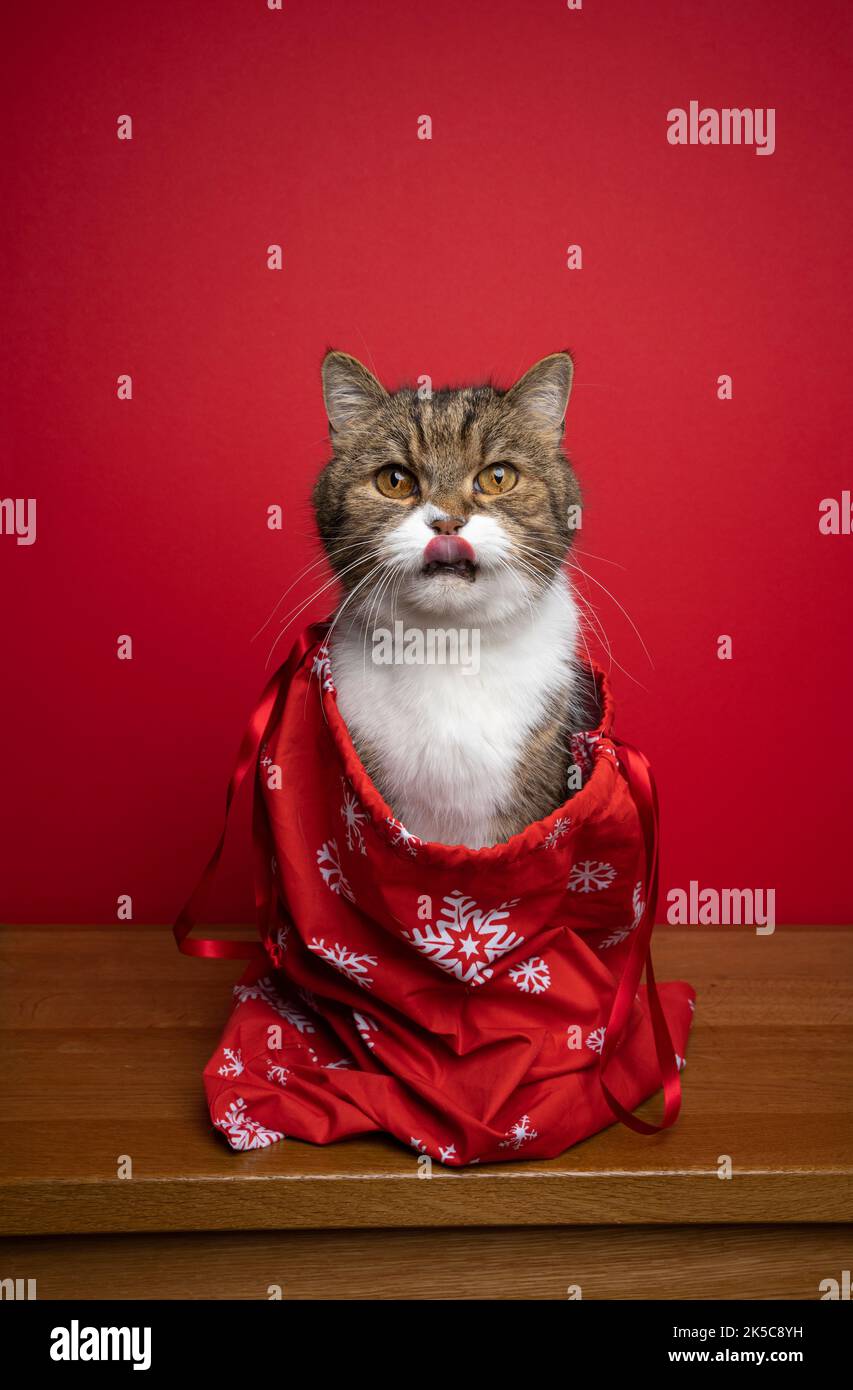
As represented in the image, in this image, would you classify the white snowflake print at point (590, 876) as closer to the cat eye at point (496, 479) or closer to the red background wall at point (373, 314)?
the cat eye at point (496, 479)

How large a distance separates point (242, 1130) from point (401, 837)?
0.35 m

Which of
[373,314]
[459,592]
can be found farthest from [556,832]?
[373,314]

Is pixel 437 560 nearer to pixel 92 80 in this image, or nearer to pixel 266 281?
pixel 266 281

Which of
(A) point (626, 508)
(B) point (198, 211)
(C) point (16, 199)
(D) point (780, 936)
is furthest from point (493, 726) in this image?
(C) point (16, 199)

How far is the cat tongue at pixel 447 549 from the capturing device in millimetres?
978

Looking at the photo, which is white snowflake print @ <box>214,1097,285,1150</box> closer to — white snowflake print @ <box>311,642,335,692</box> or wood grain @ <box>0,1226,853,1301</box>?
wood grain @ <box>0,1226,853,1301</box>

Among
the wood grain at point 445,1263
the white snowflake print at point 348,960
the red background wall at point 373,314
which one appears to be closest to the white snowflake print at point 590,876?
the white snowflake print at point 348,960

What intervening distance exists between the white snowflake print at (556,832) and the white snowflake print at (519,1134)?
0.27 metres

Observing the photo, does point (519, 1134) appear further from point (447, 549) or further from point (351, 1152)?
point (447, 549)

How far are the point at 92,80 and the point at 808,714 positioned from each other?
1399 millimetres

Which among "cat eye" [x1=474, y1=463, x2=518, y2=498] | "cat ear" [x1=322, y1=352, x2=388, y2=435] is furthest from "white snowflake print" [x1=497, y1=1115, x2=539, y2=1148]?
"cat ear" [x1=322, y1=352, x2=388, y2=435]

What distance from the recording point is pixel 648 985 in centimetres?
109

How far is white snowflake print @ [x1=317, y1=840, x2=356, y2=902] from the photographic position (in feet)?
3.59

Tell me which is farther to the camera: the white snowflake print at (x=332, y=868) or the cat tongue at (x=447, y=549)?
the white snowflake print at (x=332, y=868)
